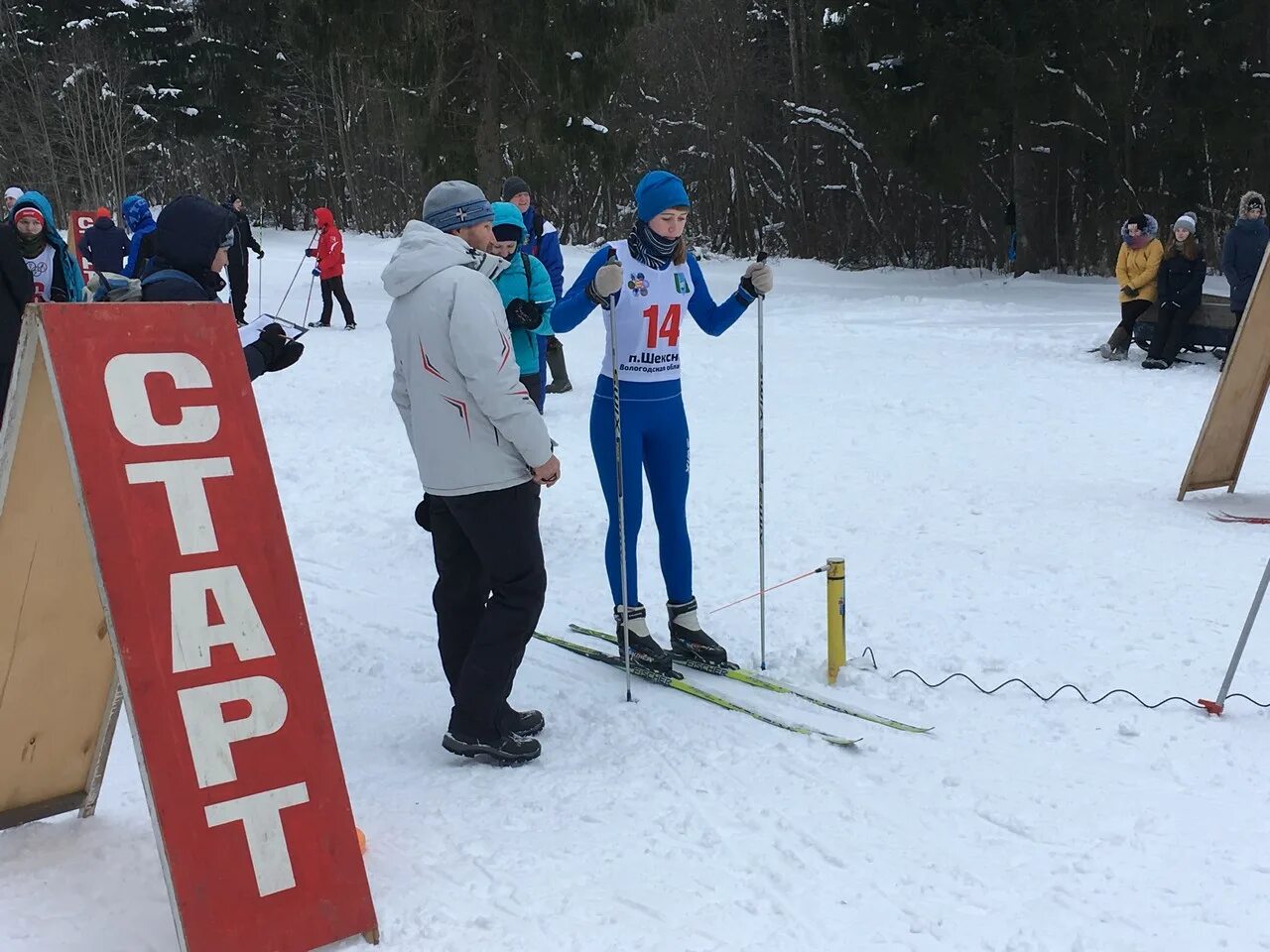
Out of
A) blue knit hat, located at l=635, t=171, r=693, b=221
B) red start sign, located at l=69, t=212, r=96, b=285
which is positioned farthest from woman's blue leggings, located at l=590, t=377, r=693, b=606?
red start sign, located at l=69, t=212, r=96, b=285

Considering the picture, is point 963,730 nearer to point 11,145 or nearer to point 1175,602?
point 1175,602

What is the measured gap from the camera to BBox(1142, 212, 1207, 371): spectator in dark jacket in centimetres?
1096

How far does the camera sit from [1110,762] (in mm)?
3643

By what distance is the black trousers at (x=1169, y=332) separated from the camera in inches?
433

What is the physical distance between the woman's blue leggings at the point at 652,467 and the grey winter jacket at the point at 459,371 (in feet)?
3.27

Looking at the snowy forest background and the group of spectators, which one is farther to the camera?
the snowy forest background

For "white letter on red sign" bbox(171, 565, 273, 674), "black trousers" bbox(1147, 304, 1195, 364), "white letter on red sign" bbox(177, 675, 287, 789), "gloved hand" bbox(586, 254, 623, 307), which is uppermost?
"gloved hand" bbox(586, 254, 623, 307)

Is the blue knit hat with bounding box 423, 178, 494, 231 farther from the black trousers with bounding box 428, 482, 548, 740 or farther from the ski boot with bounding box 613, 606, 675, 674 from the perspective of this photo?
the ski boot with bounding box 613, 606, 675, 674

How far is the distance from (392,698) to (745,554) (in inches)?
94.2

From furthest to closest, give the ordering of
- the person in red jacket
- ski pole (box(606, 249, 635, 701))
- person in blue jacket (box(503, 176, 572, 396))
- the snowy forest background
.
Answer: the snowy forest background
the person in red jacket
person in blue jacket (box(503, 176, 572, 396))
ski pole (box(606, 249, 635, 701))

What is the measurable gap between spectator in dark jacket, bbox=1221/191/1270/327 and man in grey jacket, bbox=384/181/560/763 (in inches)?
374

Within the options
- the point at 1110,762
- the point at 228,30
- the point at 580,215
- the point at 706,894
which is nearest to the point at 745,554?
the point at 1110,762

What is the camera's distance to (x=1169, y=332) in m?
11.1

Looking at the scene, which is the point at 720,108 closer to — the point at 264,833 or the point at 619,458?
the point at 619,458
